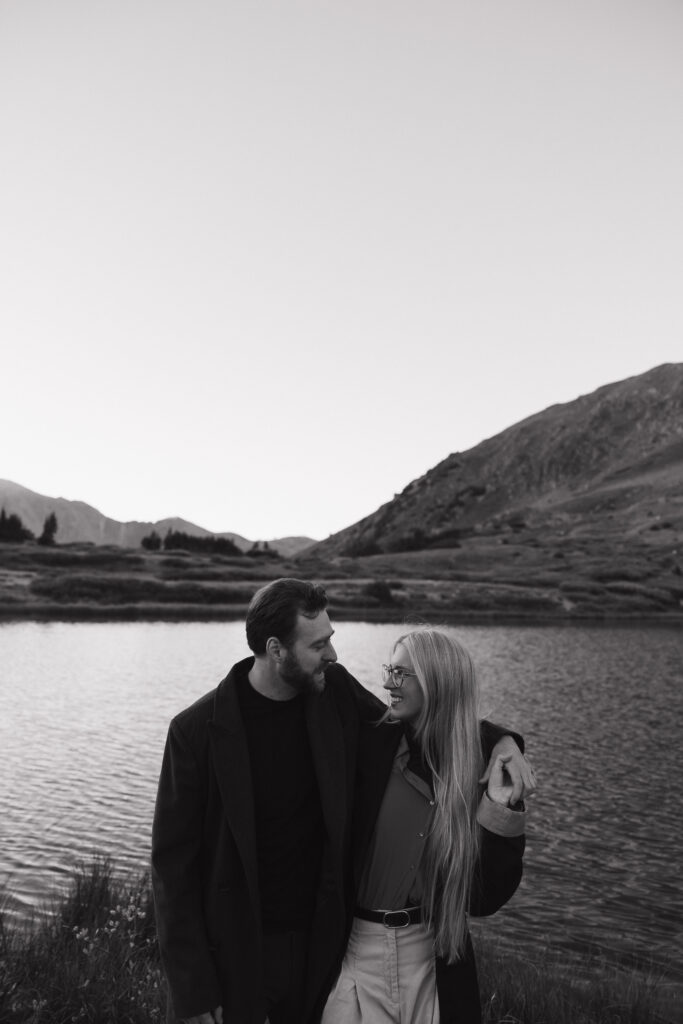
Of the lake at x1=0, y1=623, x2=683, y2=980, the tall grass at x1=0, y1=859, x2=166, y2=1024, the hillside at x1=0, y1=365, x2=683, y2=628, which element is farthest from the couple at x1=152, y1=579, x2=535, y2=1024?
the hillside at x1=0, y1=365, x2=683, y2=628

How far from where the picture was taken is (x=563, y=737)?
26125 mm

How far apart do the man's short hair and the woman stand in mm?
536

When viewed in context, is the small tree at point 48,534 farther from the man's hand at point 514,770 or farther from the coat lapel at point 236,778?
the man's hand at point 514,770

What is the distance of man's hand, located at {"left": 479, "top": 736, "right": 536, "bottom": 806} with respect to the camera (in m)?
4.16

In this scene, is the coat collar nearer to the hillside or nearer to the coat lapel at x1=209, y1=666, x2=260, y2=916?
the coat lapel at x1=209, y1=666, x2=260, y2=916

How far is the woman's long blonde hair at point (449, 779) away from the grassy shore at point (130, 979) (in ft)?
12.0

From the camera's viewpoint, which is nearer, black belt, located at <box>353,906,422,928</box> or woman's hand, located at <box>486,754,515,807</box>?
woman's hand, located at <box>486,754,515,807</box>

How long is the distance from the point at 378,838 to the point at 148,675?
1373 inches

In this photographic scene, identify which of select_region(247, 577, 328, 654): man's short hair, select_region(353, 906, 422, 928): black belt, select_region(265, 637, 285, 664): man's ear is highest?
select_region(247, 577, 328, 654): man's short hair

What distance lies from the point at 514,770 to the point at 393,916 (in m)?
0.97

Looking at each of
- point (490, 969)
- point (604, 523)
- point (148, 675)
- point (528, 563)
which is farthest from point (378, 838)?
point (604, 523)

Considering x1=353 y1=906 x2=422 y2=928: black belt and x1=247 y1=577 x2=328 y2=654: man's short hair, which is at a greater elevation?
x1=247 y1=577 x2=328 y2=654: man's short hair

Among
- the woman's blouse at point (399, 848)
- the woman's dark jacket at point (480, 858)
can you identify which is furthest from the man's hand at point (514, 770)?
the woman's blouse at point (399, 848)

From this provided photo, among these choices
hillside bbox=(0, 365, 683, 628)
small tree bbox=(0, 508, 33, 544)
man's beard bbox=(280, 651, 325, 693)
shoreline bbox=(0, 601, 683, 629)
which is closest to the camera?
man's beard bbox=(280, 651, 325, 693)
